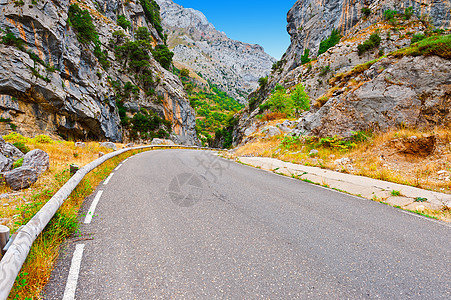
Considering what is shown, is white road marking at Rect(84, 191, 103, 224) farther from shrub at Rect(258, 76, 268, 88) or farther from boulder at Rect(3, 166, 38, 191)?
shrub at Rect(258, 76, 268, 88)

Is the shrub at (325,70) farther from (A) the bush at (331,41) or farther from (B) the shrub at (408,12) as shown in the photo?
(B) the shrub at (408,12)

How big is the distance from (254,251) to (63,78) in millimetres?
31029

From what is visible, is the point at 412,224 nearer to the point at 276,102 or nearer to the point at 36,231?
the point at 36,231

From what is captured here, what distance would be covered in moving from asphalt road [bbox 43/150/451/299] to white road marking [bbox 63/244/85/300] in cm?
6

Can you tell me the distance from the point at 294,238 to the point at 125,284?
2.54m

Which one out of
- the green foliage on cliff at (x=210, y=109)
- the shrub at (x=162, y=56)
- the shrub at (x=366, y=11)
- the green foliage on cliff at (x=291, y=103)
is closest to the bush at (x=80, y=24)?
the shrub at (x=162, y=56)

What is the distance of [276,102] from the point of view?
103ft

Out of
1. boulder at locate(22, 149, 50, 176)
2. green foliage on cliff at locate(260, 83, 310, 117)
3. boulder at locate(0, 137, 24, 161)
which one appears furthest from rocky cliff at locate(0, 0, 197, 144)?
green foliage on cliff at locate(260, 83, 310, 117)

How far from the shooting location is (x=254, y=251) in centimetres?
274

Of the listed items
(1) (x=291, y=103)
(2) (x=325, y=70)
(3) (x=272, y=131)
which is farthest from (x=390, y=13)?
(3) (x=272, y=131)

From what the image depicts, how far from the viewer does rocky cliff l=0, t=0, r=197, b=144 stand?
18.3m

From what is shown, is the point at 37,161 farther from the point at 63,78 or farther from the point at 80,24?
the point at 80,24

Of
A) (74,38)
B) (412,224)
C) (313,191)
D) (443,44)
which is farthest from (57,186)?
(74,38)

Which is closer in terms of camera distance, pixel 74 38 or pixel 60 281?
pixel 60 281
